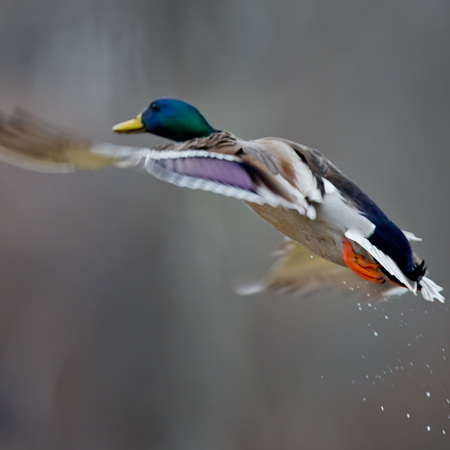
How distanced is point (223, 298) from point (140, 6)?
641 mm

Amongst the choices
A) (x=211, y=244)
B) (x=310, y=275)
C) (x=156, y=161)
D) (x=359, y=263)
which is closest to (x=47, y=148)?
(x=156, y=161)

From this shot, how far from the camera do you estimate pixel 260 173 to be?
0.51 m

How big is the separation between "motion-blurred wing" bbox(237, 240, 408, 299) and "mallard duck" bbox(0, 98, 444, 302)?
0.57ft

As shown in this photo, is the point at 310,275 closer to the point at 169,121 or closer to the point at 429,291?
the point at 429,291

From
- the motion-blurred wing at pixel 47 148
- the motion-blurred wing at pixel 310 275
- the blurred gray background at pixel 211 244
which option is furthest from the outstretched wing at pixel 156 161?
the blurred gray background at pixel 211 244

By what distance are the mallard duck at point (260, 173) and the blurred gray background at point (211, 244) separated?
1.14ft

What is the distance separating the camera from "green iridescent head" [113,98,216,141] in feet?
2.08

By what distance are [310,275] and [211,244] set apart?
345 mm

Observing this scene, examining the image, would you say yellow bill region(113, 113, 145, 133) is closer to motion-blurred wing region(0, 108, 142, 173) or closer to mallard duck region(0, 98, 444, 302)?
mallard duck region(0, 98, 444, 302)

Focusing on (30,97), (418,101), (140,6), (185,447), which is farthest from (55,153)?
(185,447)

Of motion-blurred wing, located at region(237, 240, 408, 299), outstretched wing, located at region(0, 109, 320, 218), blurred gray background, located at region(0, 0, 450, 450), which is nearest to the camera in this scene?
outstretched wing, located at region(0, 109, 320, 218)

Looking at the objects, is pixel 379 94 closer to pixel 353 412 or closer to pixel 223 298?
pixel 223 298

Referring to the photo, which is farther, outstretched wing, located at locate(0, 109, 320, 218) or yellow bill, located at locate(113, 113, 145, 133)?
yellow bill, located at locate(113, 113, 145, 133)

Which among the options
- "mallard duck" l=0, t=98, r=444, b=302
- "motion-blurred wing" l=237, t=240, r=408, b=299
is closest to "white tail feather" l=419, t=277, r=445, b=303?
"mallard duck" l=0, t=98, r=444, b=302
